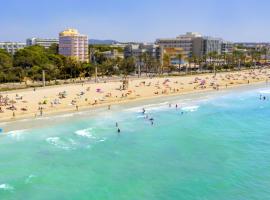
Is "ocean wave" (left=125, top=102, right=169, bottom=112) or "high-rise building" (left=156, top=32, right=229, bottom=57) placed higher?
"high-rise building" (left=156, top=32, right=229, bottom=57)

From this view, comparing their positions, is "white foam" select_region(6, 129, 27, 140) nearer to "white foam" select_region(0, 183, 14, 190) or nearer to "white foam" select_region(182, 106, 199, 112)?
"white foam" select_region(0, 183, 14, 190)

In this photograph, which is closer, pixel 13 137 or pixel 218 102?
pixel 13 137

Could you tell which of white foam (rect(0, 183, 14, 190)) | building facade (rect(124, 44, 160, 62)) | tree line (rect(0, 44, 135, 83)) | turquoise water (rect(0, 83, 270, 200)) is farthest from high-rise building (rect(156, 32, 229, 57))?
white foam (rect(0, 183, 14, 190))

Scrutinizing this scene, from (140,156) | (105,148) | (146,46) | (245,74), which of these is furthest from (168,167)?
(146,46)

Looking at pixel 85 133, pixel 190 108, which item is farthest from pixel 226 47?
pixel 85 133

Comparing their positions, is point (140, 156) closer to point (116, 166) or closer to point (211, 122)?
point (116, 166)

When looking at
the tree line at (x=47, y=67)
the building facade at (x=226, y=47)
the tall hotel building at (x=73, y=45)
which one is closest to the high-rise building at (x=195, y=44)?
the building facade at (x=226, y=47)

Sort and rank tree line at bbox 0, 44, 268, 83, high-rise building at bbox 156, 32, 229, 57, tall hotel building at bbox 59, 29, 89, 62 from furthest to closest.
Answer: high-rise building at bbox 156, 32, 229, 57 < tall hotel building at bbox 59, 29, 89, 62 < tree line at bbox 0, 44, 268, 83

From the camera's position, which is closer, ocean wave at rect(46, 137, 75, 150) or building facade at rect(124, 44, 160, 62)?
A: ocean wave at rect(46, 137, 75, 150)
